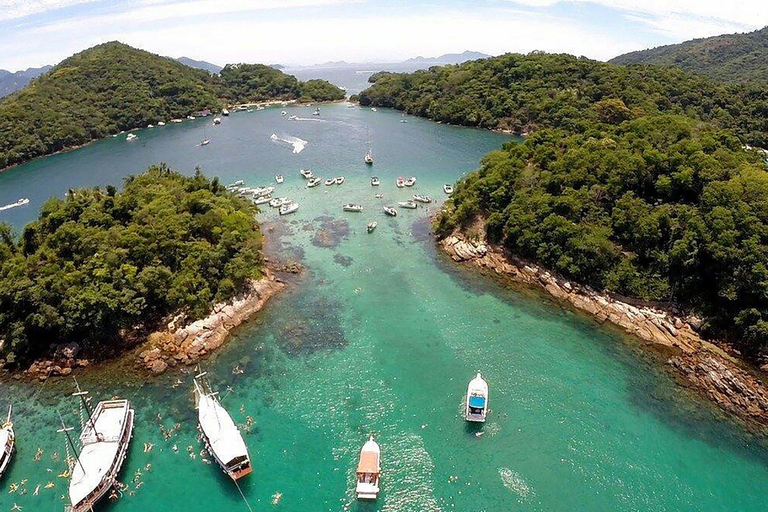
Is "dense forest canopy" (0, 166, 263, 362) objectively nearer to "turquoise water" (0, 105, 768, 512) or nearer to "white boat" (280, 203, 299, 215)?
"turquoise water" (0, 105, 768, 512)

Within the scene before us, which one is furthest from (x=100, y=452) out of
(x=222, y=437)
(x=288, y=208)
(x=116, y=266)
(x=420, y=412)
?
(x=288, y=208)

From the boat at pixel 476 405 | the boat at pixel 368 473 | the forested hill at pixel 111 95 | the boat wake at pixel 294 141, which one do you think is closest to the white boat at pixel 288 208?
the boat wake at pixel 294 141

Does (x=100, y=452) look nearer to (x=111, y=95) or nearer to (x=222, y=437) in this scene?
(x=222, y=437)

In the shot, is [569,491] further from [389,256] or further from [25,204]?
[25,204]

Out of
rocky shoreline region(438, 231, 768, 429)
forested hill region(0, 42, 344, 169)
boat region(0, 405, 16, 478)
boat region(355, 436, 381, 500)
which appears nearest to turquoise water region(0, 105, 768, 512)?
boat region(0, 405, 16, 478)

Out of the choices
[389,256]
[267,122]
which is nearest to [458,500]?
[389,256]

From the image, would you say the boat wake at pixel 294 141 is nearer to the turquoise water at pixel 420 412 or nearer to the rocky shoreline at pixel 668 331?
the turquoise water at pixel 420 412

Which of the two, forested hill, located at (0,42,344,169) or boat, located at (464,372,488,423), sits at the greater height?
forested hill, located at (0,42,344,169)
